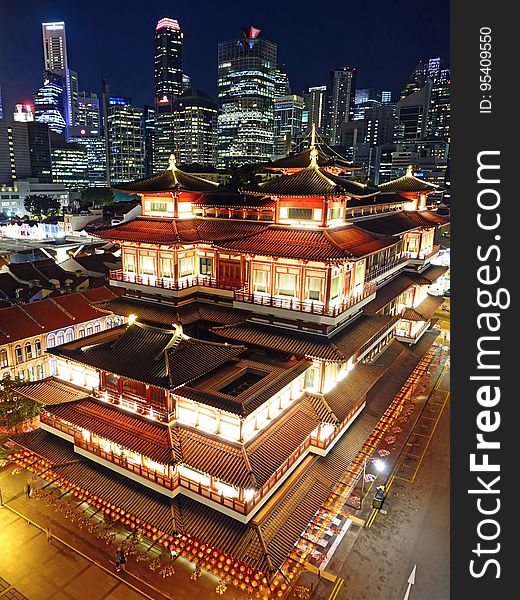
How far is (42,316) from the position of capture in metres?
42.3

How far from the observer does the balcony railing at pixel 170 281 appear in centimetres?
3000

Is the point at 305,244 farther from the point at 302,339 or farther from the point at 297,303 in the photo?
the point at 302,339

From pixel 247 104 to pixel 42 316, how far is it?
577 feet

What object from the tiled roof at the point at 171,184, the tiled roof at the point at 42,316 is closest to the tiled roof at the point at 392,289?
the tiled roof at the point at 171,184

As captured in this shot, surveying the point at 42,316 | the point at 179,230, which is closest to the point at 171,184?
the point at 179,230

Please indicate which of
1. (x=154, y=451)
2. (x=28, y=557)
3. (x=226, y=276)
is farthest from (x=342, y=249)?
(x=28, y=557)

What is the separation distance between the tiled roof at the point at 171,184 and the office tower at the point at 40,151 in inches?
7056

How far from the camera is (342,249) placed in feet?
80.5

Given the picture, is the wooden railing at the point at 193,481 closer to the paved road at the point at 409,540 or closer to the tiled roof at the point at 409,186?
the paved road at the point at 409,540

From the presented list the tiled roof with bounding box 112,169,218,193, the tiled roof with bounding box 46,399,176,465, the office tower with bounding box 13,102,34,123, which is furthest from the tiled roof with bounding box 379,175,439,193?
the office tower with bounding box 13,102,34,123

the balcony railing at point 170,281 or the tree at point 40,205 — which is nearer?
the balcony railing at point 170,281

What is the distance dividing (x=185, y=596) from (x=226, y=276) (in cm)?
1882

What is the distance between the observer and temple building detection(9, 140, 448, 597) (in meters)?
20.7

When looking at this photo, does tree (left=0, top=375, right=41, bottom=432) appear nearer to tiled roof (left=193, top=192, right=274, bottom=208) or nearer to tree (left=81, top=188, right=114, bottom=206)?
tiled roof (left=193, top=192, right=274, bottom=208)
